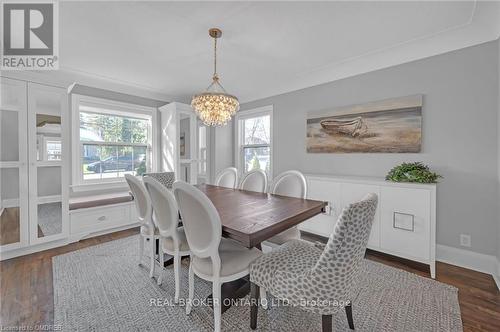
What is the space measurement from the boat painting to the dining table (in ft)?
4.79

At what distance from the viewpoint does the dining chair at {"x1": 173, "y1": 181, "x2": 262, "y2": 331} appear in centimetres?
132

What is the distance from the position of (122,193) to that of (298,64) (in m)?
3.58

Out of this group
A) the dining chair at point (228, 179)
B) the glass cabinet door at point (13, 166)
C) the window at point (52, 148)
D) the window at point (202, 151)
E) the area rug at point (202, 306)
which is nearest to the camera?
the area rug at point (202, 306)

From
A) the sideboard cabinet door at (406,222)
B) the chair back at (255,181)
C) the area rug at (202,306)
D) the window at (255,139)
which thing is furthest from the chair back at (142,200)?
the sideboard cabinet door at (406,222)

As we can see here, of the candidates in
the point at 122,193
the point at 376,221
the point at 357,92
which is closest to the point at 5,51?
the point at 122,193

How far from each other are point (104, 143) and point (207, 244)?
3329 millimetres

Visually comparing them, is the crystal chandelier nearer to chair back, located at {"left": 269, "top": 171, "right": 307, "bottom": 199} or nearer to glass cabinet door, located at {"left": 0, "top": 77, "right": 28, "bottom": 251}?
chair back, located at {"left": 269, "top": 171, "right": 307, "bottom": 199}

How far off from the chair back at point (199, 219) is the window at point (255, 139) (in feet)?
8.68

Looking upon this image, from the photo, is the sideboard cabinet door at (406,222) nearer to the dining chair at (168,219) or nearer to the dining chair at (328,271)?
the dining chair at (328,271)

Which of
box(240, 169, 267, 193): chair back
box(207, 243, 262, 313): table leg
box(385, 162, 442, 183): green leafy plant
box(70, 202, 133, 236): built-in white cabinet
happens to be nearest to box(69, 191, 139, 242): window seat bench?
box(70, 202, 133, 236): built-in white cabinet

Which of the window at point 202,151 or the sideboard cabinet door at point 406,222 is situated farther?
the window at point 202,151

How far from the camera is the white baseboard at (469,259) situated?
2161 millimetres

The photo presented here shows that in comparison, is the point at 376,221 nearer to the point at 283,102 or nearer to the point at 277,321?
the point at 277,321

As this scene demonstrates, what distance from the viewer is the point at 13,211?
2.55 m
